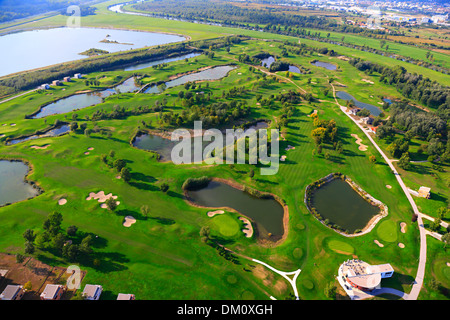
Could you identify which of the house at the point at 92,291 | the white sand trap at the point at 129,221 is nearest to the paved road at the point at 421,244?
the house at the point at 92,291

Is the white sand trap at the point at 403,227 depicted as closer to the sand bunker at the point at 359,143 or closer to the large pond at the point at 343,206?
the large pond at the point at 343,206

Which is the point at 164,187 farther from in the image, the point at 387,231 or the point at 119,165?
the point at 387,231

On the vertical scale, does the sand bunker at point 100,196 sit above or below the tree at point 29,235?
below

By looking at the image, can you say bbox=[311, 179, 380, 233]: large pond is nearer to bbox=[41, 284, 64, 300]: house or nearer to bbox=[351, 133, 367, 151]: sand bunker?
bbox=[351, 133, 367, 151]: sand bunker

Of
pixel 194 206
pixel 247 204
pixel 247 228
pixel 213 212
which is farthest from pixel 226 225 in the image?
pixel 194 206

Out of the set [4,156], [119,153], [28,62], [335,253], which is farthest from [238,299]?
[28,62]

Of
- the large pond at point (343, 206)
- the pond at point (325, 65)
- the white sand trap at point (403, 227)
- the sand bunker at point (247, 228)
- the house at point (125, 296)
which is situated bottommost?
the sand bunker at point (247, 228)

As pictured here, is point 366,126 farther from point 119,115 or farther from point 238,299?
point 119,115
